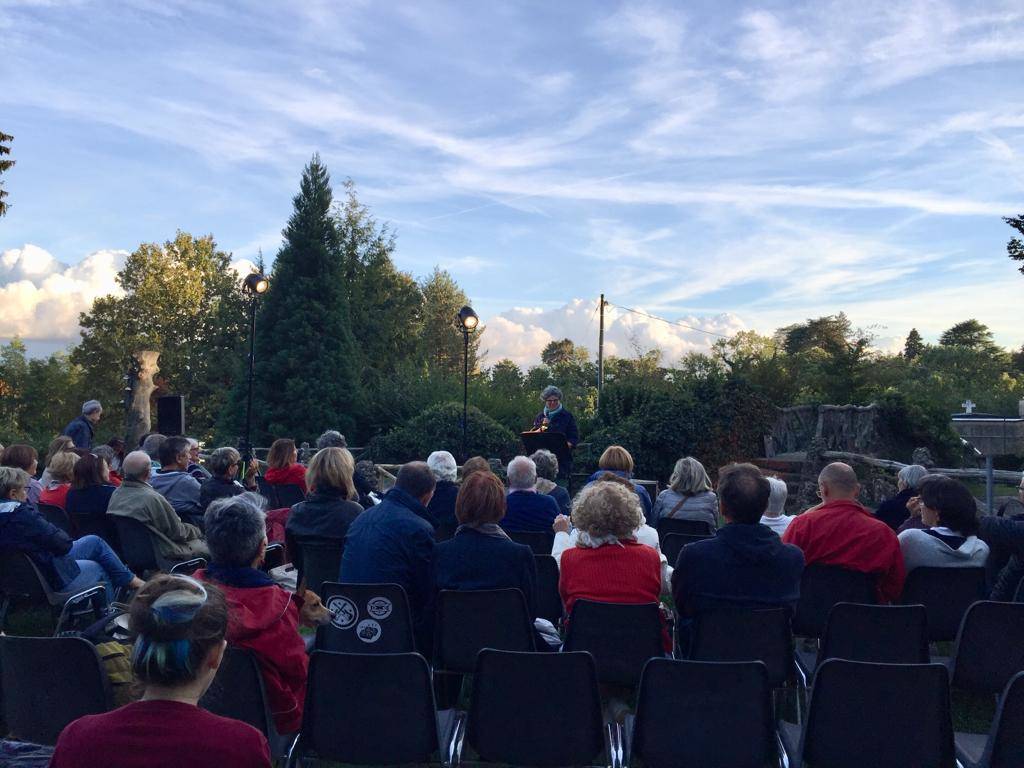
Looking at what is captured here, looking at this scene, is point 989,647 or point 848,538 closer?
point 989,647

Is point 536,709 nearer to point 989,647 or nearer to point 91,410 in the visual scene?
point 989,647

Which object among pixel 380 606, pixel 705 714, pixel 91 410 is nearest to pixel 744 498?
pixel 705 714

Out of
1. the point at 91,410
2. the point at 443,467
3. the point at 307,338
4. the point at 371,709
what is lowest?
the point at 371,709

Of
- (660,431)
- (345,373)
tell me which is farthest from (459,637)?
(345,373)

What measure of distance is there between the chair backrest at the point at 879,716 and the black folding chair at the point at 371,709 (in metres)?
1.14

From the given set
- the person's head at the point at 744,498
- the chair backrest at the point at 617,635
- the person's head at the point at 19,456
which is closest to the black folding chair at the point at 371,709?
the chair backrest at the point at 617,635

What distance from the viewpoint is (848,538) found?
393 centimetres

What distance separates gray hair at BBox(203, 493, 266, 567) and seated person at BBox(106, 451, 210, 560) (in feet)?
9.28

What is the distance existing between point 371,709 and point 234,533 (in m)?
0.67

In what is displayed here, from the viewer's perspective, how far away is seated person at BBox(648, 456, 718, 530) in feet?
17.7

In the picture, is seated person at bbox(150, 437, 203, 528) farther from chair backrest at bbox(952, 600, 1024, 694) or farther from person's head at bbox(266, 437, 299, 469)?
chair backrest at bbox(952, 600, 1024, 694)

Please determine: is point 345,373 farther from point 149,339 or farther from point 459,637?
point 149,339

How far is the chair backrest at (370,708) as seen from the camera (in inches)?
99.3

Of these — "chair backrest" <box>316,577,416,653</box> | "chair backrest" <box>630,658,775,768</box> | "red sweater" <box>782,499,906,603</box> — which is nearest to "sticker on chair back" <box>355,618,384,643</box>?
"chair backrest" <box>316,577,416,653</box>
